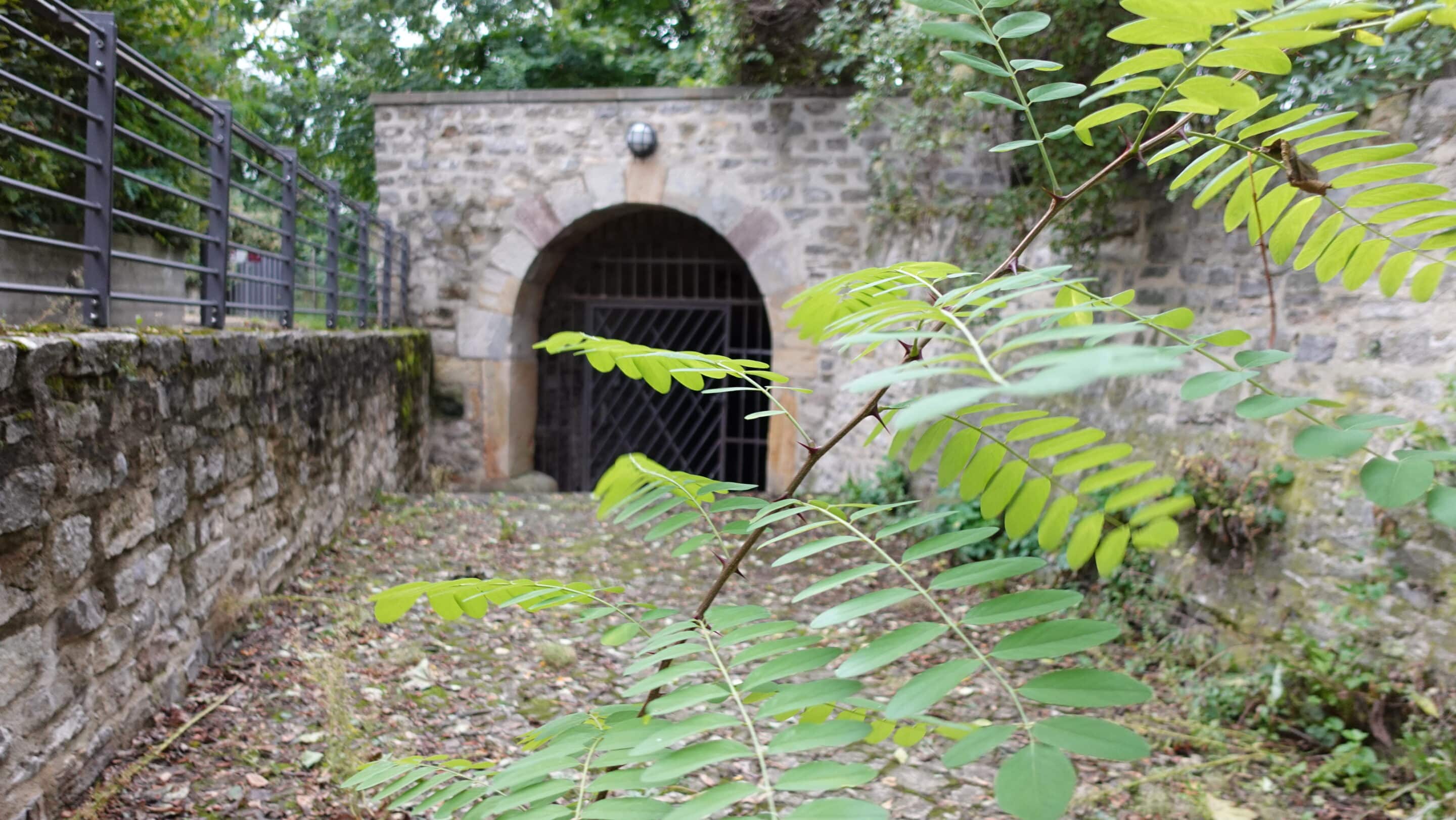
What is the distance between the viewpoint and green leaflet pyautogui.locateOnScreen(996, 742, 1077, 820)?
57 cm

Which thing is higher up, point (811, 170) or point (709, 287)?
point (811, 170)

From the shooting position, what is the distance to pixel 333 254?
20.2 feet

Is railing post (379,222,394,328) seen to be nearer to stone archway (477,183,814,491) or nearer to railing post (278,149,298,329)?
stone archway (477,183,814,491)

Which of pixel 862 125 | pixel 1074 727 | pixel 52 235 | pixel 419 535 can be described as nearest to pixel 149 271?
pixel 52 235

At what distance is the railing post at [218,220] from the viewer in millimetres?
3945

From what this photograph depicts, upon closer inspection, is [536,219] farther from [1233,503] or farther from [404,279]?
[1233,503]

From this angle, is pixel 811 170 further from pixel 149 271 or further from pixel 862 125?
pixel 149 271

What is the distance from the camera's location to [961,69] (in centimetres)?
551

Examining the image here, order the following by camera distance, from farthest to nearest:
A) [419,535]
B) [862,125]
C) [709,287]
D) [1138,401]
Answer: [709,287], [862,125], [419,535], [1138,401]

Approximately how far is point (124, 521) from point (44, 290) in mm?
679

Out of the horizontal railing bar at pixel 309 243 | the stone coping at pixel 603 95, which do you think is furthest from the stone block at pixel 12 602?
the stone coping at pixel 603 95

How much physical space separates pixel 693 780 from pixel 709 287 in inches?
254

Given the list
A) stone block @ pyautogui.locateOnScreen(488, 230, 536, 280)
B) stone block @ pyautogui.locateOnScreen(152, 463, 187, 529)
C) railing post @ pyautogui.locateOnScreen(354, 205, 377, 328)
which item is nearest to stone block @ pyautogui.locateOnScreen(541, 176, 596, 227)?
stone block @ pyautogui.locateOnScreen(488, 230, 536, 280)

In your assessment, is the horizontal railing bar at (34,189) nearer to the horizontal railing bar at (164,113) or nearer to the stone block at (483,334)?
the horizontal railing bar at (164,113)
